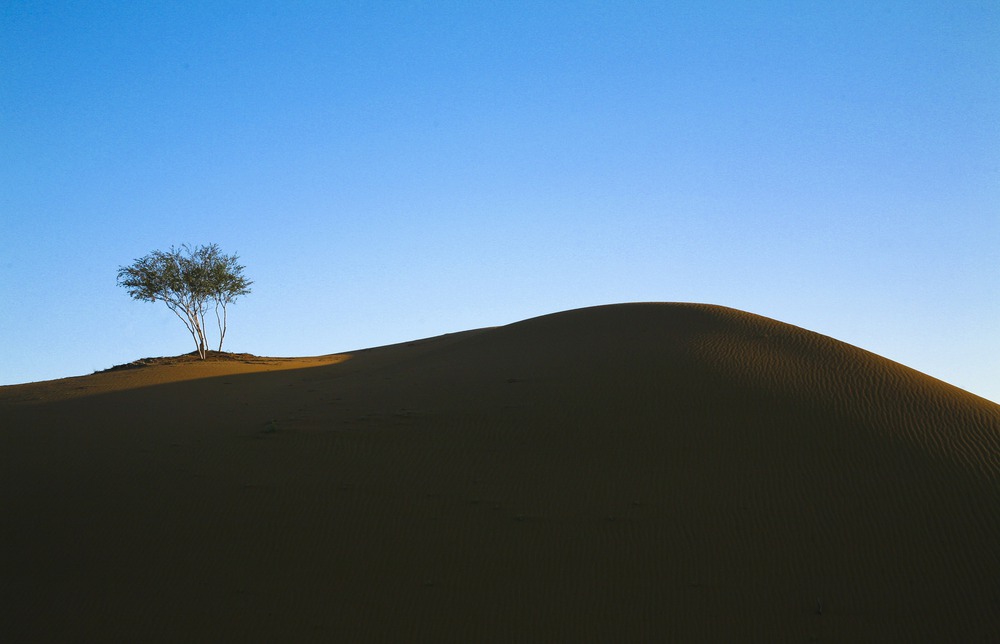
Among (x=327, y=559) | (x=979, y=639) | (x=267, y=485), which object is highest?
(x=267, y=485)

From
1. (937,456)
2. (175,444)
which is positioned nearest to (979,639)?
(937,456)

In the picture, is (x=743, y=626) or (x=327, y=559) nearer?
(x=743, y=626)

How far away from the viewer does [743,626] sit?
9.97m

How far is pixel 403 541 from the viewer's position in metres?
11.8

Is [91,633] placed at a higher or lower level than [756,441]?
lower

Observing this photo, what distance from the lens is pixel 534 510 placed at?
484 inches

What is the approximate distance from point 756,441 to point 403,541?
20.1 feet

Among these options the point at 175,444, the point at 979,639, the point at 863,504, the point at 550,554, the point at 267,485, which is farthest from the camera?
the point at 175,444

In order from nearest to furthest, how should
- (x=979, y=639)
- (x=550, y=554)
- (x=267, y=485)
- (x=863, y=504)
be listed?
1. (x=979, y=639)
2. (x=550, y=554)
3. (x=863, y=504)
4. (x=267, y=485)

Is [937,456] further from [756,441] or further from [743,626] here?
[743,626]

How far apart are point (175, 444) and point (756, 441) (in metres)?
10.2

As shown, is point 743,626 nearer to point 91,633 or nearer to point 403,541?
point 403,541

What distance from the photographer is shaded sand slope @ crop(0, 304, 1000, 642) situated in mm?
10328

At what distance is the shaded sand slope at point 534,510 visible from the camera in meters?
10.3
